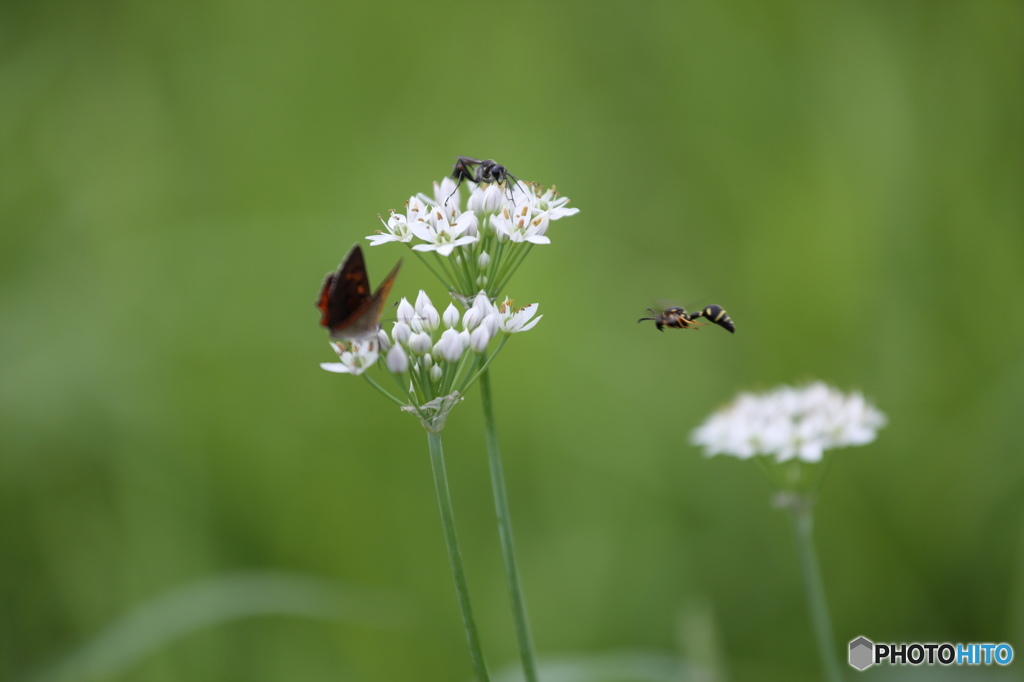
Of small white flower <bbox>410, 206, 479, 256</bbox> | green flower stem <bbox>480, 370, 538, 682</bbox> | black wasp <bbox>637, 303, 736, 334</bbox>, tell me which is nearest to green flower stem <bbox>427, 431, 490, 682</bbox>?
green flower stem <bbox>480, 370, 538, 682</bbox>

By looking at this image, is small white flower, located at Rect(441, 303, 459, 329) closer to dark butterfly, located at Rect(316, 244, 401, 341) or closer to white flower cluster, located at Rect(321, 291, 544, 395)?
white flower cluster, located at Rect(321, 291, 544, 395)

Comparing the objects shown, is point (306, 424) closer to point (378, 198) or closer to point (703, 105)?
point (378, 198)

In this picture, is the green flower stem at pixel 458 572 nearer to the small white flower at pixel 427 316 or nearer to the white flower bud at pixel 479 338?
the white flower bud at pixel 479 338

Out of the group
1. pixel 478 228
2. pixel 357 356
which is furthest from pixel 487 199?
pixel 357 356

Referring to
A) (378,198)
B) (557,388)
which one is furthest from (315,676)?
(378,198)

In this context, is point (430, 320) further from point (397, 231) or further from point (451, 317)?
point (397, 231)
